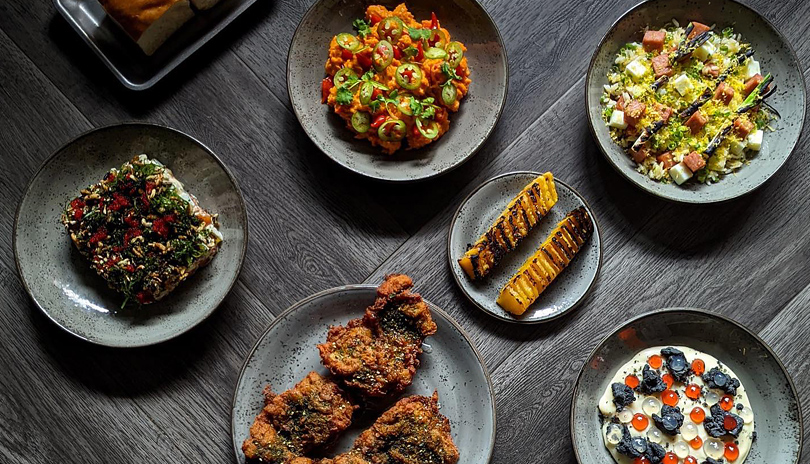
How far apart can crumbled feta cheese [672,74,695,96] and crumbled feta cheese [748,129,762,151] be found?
413 mm

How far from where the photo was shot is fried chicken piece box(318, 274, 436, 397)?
3.53 metres

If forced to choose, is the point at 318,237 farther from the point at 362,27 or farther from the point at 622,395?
the point at 622,395

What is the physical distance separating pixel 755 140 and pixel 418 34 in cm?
189

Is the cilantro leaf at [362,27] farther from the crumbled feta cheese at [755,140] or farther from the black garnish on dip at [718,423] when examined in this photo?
the black garnish on dip at [718,423]

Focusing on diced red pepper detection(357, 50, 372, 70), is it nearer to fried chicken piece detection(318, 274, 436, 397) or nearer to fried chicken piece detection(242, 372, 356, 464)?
fried chicken piece detection(318, 274, 436, 397)

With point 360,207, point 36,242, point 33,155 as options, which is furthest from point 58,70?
point 360,207

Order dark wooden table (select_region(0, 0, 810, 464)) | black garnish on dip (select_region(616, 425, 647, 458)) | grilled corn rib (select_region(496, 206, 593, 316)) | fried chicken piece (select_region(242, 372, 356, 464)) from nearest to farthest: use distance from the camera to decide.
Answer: fried chicken piece (select_region(242, 372, 356, 464)), black garnish on dip (select_region(616, 425, 647, 458)), grilled corn rib (select_region(496, 206, 593, 316)), dark wooden table (select_region(0, 0, 810, 464))

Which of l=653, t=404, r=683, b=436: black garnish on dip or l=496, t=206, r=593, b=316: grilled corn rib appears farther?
l=496, t=206, r=593, b=316: grilled corn rib

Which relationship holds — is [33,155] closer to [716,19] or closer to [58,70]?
[58,70]

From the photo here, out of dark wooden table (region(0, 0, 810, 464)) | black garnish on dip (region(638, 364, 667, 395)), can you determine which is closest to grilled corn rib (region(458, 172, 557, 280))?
dark wooden table (region(0, 0, 810, 464))

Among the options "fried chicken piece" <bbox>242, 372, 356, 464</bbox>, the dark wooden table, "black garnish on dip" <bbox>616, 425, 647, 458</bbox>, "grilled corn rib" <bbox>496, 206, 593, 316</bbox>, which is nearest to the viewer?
"fried chicken piece" <bbox>242, 372, 356, 464</bbox>

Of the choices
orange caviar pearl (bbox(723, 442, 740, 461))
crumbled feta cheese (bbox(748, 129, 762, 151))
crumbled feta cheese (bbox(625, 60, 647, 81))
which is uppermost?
crumbled feta cheese (bbox(625, 60, 647, 81))

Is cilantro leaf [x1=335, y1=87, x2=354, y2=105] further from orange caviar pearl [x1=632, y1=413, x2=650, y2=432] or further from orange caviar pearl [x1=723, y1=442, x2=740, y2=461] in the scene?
orange caviar pearl [x1=723, y1=442, x2=740, y2=461]

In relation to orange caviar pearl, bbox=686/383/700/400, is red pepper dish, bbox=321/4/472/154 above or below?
above
